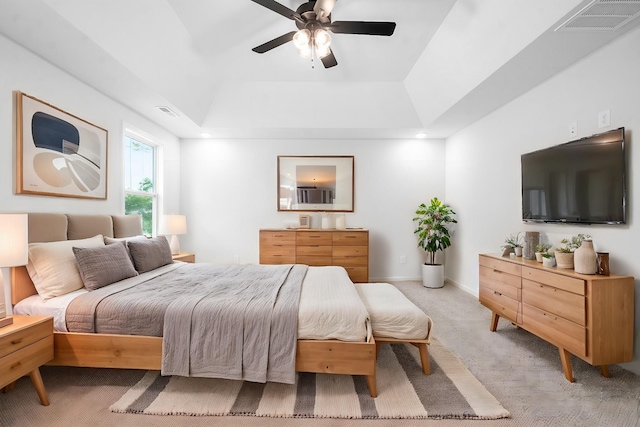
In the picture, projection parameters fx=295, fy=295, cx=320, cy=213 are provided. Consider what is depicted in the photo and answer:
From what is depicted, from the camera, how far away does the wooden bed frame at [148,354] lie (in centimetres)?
182

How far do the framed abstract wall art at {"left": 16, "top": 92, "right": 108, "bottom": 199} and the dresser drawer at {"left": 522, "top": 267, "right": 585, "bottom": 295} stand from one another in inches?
159

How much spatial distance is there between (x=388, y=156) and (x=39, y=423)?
193 inches

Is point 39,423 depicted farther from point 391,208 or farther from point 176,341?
point 391,208

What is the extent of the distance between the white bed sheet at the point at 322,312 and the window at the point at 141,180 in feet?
6.30

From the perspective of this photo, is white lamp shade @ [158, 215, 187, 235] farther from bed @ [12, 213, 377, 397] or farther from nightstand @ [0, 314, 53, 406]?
nightstand @ [0, 314, 53, 406]

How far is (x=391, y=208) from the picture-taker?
5.09 meters

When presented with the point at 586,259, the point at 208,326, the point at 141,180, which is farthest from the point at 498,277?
the point at 141,180

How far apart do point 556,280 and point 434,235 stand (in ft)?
8.10

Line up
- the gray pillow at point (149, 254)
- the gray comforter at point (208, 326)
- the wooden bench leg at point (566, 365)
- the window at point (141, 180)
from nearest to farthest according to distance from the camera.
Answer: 1. the gray comforter at point (208, 326)
2. the wooden bench leg at point (566, 365)
3. the gray pillow at point (149, 254)
4. the window at point (141, 180)

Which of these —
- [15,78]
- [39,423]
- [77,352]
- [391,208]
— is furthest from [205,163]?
[39,423]

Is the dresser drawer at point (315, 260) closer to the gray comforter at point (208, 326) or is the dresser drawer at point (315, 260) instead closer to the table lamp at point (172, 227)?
the table lamp at point (172, 227)

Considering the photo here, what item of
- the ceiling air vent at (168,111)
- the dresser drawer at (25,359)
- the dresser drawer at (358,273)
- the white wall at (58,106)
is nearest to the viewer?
the dresser drawer at (25,359)

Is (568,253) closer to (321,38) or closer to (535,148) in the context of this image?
(535,148)

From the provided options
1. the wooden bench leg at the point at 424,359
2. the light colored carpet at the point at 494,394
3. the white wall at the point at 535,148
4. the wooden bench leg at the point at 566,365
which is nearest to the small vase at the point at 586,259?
the white wall at the point at 535,148
